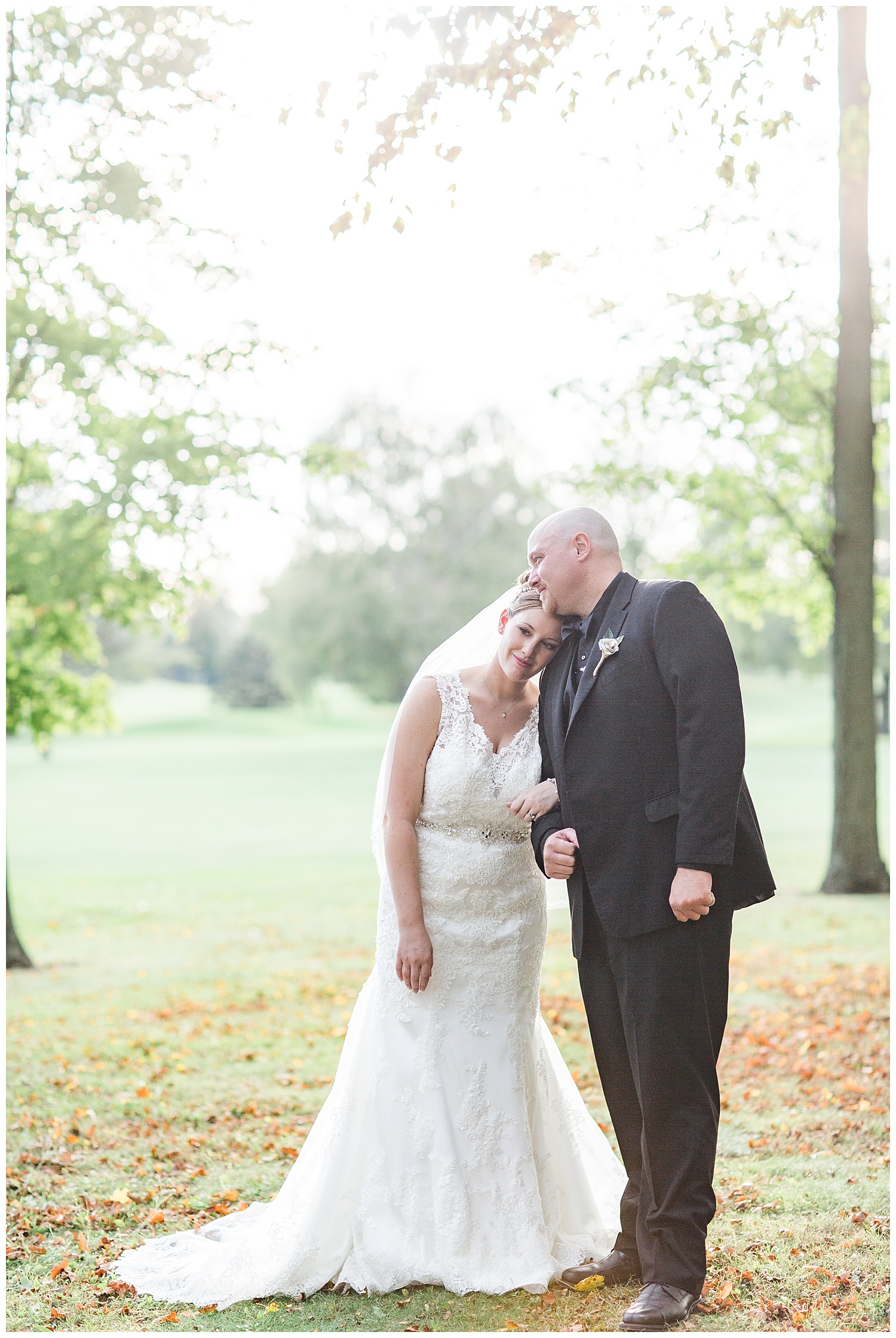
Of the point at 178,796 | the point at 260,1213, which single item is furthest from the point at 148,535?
the point at 178,796

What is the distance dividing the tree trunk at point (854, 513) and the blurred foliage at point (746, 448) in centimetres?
78

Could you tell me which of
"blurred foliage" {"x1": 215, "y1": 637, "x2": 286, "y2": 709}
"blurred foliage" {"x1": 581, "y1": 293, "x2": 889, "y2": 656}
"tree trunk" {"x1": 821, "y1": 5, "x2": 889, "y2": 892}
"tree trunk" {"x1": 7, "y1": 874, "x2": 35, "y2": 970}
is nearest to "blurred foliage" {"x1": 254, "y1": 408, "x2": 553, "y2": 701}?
"blurred foliage" {"x1": 215, "y1": 637, "x2": 286, "y2": 709}

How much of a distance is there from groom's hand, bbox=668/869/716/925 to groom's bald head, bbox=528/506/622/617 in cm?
97

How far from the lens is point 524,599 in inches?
162

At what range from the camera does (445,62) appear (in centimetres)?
499

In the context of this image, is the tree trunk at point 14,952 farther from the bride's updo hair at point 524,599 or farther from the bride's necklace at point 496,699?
the bride's updo hair at point 524,599

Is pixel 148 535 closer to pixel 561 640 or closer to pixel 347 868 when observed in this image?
pixel 561 640

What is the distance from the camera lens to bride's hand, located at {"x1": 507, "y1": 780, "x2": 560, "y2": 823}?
4066 millimetres

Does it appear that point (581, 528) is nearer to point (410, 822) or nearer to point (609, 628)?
point (609, 628)

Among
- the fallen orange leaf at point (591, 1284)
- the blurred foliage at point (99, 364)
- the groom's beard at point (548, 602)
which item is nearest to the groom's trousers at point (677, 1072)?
the fallen orange leaf at point (591, 1284)

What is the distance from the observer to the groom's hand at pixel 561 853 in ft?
12.7

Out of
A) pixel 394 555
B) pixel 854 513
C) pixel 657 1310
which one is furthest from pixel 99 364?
pixel 394 555

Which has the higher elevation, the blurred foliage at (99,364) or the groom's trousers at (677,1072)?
the blurred foliage at (99,364)

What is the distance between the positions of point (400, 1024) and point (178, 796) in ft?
113
